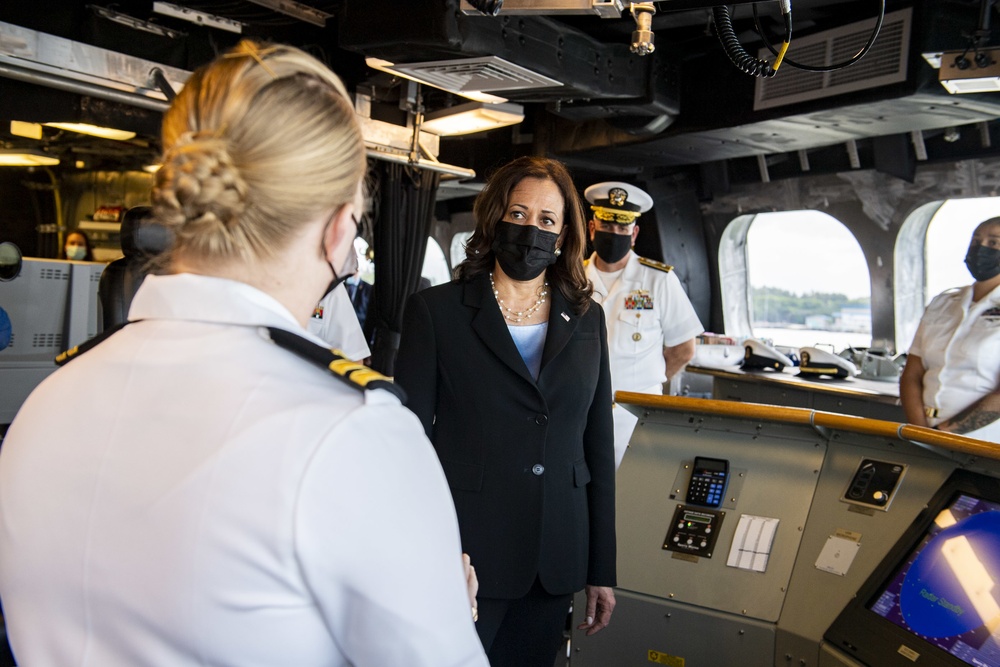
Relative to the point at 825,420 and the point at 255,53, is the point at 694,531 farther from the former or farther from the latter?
the point at 255,53

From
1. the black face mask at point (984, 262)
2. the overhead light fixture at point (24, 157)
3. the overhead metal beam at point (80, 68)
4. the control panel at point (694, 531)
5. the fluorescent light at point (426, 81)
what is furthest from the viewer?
the overhead light fixture at point (24, 157)

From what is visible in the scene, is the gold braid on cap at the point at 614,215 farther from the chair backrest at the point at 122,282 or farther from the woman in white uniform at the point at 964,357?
the chair backrest at the point at 122,282

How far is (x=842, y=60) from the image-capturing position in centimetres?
457

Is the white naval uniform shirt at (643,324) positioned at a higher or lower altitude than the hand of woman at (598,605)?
higher

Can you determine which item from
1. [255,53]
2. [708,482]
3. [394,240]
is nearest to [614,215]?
[708,482]

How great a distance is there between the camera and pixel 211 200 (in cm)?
73

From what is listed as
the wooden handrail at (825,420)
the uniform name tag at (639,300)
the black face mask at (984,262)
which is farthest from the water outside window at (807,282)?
the wooden handrail at (825,420)

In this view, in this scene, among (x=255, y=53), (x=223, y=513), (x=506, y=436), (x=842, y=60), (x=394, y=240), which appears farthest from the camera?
(x=394, y=240)

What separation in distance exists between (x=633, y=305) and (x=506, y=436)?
2300mm

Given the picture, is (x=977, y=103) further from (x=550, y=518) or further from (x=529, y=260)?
(x=550, y=518)

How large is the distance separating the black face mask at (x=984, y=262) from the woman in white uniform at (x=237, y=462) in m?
3.56

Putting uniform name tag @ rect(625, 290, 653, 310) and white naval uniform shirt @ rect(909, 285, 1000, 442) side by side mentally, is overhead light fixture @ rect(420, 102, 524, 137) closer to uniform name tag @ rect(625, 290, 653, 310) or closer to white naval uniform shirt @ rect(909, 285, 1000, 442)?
uniform name tag @ rect(625, 290, 653, 310)

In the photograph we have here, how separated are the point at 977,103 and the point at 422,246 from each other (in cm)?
418

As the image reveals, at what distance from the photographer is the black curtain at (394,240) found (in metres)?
6.75
